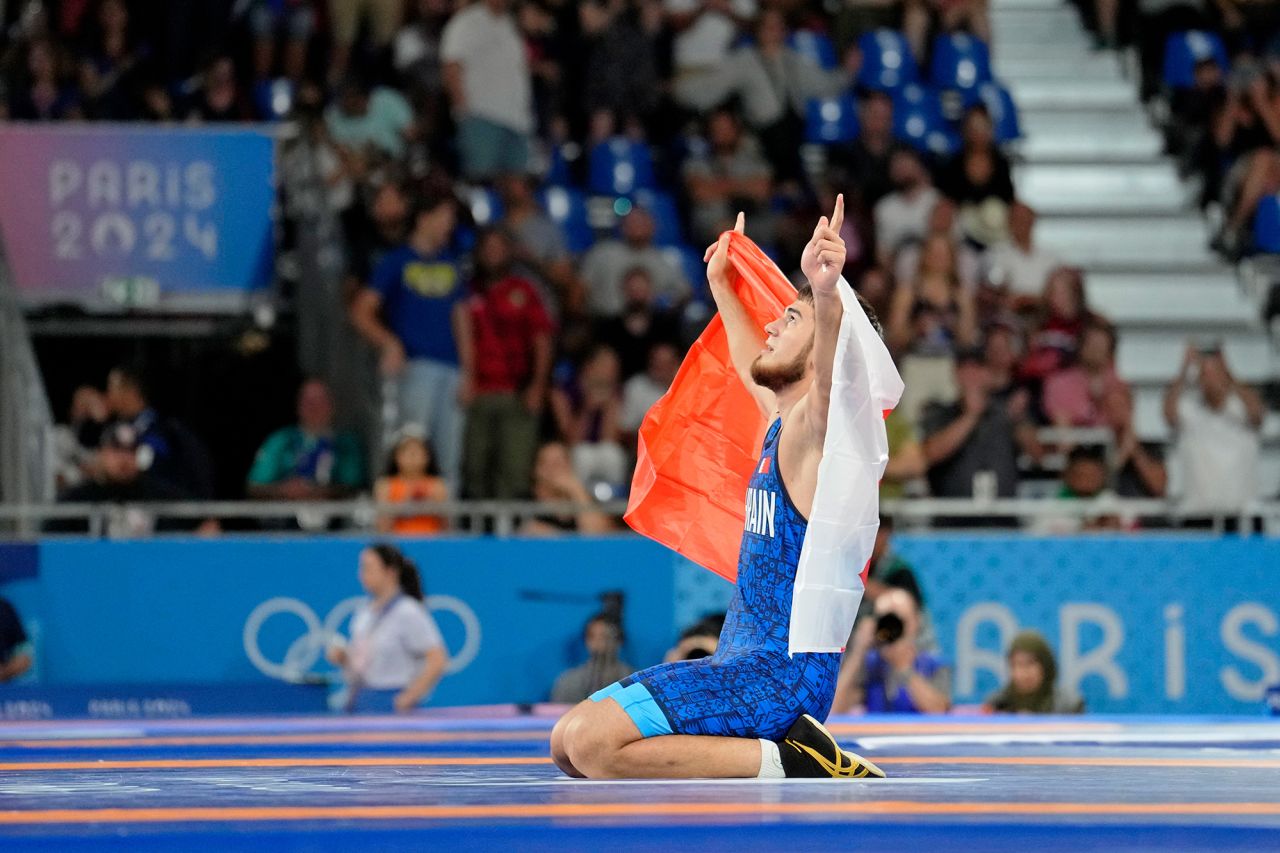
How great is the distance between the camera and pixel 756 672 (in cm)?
493

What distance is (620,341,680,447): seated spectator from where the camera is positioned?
35.1 feet

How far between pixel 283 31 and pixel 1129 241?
19.4 feet

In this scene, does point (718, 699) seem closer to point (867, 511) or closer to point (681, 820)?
point (867, 511)

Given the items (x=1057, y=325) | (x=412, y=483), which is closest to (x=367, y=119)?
(x=412, y=483)

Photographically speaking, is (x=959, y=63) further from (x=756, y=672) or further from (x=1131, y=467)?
(x=756, y=672)

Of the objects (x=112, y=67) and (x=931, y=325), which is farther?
(x=112, y=67)

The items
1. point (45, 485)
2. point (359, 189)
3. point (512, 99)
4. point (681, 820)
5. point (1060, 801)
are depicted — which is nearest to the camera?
point (681, 820)

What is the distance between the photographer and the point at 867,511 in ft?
16.0

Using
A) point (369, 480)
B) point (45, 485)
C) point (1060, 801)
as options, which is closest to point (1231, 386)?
point (369, 480)

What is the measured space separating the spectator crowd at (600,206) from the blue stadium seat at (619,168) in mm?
26

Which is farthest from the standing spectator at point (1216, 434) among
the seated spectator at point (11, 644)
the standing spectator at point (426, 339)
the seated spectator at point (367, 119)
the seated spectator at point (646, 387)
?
the seated spectator at point (11, 644)

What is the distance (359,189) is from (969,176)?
156 inches

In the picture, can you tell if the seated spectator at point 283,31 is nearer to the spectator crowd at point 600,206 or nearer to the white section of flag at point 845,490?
the spectator crowd at point 600,206

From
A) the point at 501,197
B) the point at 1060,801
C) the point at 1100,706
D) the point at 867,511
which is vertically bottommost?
the point at 1100,706
